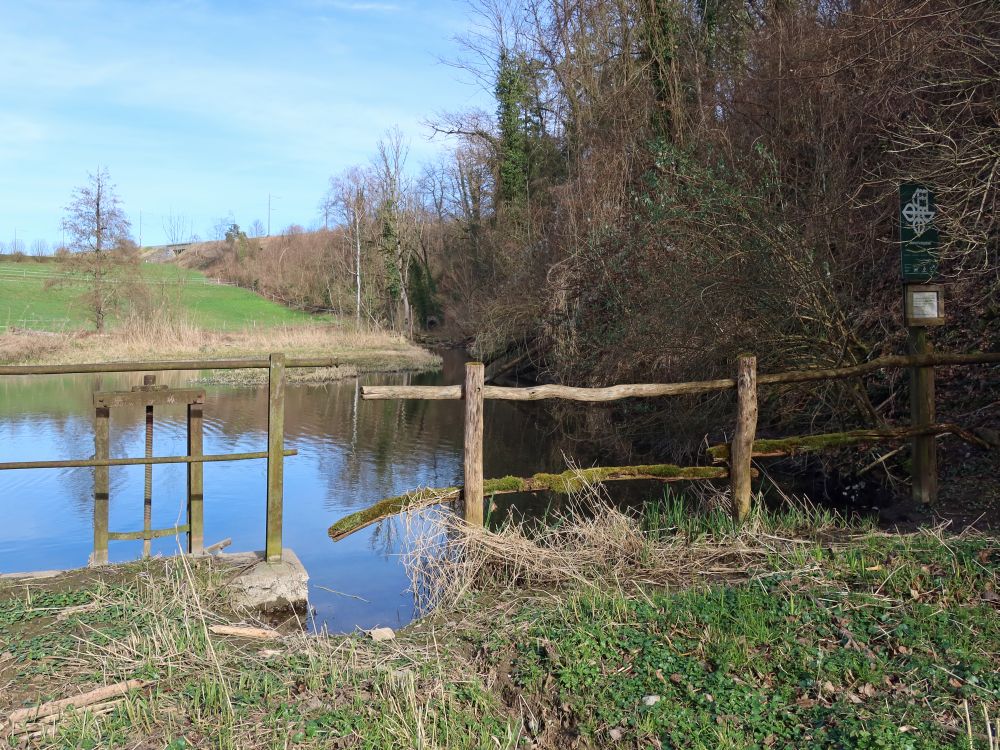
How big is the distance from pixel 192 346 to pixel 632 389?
2954 cm

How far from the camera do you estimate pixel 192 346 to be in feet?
109

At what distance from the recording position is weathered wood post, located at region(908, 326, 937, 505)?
286 inches

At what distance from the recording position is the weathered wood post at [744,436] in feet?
21.5

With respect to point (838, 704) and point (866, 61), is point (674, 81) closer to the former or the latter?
point (866, 61)

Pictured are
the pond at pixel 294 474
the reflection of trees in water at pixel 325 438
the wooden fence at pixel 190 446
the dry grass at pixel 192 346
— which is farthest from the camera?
the dry grass at pixel 192 346

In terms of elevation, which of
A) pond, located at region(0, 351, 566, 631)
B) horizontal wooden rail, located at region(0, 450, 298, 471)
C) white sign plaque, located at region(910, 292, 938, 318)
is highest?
white sign plaque, located at region(910, 292, 938, 318)

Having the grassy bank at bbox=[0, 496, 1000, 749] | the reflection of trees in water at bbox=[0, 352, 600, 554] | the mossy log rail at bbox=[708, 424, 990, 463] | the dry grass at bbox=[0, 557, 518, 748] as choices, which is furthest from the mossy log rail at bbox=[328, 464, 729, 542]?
the reflection of trees in water at bbox=[0, 352, 600, 554]

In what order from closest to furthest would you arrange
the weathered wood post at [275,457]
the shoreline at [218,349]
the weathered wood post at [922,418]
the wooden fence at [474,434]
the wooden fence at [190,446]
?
the wooden fence at [190,446] → the wooden fence at [474,434] → the weathered wood post at [275,457] → the weathered wood post at [922,418] → the shoreline at [218,349]

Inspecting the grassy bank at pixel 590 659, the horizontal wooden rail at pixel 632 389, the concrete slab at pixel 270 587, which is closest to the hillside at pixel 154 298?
the concrete slab at pixel 270 587

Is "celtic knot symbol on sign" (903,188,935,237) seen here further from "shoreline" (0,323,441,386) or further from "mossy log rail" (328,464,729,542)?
"shoreline" (0,323,441,386)

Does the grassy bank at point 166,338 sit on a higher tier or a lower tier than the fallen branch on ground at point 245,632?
higher

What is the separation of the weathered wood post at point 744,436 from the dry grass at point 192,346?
24503 millimetres

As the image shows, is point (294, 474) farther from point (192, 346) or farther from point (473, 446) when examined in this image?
point (192, 346)

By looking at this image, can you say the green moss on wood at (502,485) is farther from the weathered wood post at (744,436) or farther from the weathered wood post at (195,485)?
the weathered wood post at (195,485)
